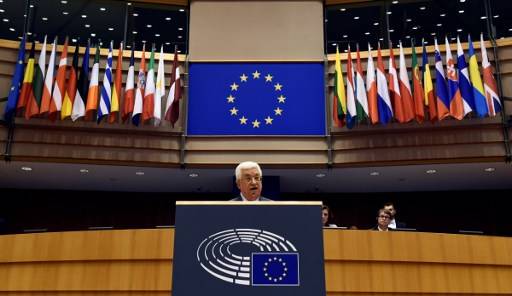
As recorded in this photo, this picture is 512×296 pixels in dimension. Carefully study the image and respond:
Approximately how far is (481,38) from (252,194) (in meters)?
7.83

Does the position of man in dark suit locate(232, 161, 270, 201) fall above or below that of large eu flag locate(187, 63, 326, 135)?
below

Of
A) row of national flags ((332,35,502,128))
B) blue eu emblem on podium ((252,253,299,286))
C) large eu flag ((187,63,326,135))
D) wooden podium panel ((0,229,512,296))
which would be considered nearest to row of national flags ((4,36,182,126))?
large eu flag ((187,63,326,135))

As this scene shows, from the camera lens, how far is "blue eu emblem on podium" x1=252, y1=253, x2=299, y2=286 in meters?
2.41

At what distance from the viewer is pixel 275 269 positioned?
Result: 244 centimetres

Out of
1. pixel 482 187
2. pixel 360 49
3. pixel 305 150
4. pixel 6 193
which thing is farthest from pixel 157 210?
pixel 482 187

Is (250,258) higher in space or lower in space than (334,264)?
lower

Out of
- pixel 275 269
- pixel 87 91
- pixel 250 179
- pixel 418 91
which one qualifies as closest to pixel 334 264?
pixel 250 179

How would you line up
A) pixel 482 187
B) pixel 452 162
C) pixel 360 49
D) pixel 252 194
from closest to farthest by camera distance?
pixel 252 194 → pixel 452 162 → pixel 360 49 → pixel 482 187

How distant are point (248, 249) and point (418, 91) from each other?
24.6ft

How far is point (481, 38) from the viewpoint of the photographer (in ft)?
30.5

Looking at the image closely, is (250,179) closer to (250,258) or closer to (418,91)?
(250,258)

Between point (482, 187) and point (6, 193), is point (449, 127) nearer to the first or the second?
point (482, 187)

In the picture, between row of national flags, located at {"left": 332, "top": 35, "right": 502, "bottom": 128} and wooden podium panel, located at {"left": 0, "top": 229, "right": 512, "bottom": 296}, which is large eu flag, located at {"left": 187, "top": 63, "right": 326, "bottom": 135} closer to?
row of national flags, located at {"left": 332, "top": 35, "right": 502, "bottom": 128}

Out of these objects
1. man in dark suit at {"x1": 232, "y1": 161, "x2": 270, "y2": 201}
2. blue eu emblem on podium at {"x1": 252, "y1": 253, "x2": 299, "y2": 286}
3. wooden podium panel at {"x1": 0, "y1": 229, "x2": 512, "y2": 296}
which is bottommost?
blue eu emblem on podium at {"x1": 252, "y1": 253, "x2": 299, "y2": 286}
